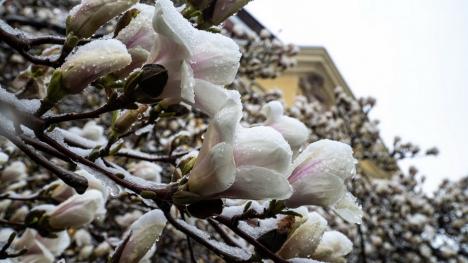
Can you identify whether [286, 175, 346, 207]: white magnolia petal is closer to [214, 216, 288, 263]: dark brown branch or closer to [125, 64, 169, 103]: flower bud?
[214, 216, 288, 263]: dark brown branch

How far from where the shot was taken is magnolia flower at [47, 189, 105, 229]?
1.19 metres

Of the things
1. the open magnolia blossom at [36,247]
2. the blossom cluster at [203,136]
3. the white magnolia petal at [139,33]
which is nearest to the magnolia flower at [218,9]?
the blossom cluster at [203,136]

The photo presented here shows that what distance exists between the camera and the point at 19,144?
75cm

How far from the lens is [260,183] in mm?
704

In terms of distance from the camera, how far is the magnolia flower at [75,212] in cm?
119

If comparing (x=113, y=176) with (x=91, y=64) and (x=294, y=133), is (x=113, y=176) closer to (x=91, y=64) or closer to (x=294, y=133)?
(x=91, y=64)

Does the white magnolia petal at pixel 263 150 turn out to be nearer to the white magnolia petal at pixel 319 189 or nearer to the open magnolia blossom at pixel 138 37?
the white magnolia petal at pixel 319 189

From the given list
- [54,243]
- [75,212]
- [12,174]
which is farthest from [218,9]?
[12,174]

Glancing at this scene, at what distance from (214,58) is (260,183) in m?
0.19

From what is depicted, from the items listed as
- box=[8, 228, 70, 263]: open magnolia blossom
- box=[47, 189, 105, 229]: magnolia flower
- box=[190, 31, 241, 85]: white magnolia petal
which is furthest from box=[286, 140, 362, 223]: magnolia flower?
box=[8, 228, 70, 263]: open magnolia blossom

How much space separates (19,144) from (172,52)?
0.89ft

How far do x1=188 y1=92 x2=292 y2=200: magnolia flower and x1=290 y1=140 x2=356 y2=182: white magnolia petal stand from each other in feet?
0.39

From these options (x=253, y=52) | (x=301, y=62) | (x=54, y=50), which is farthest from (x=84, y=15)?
(x=301, y=62)

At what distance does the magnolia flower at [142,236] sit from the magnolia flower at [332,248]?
11.9 inches
